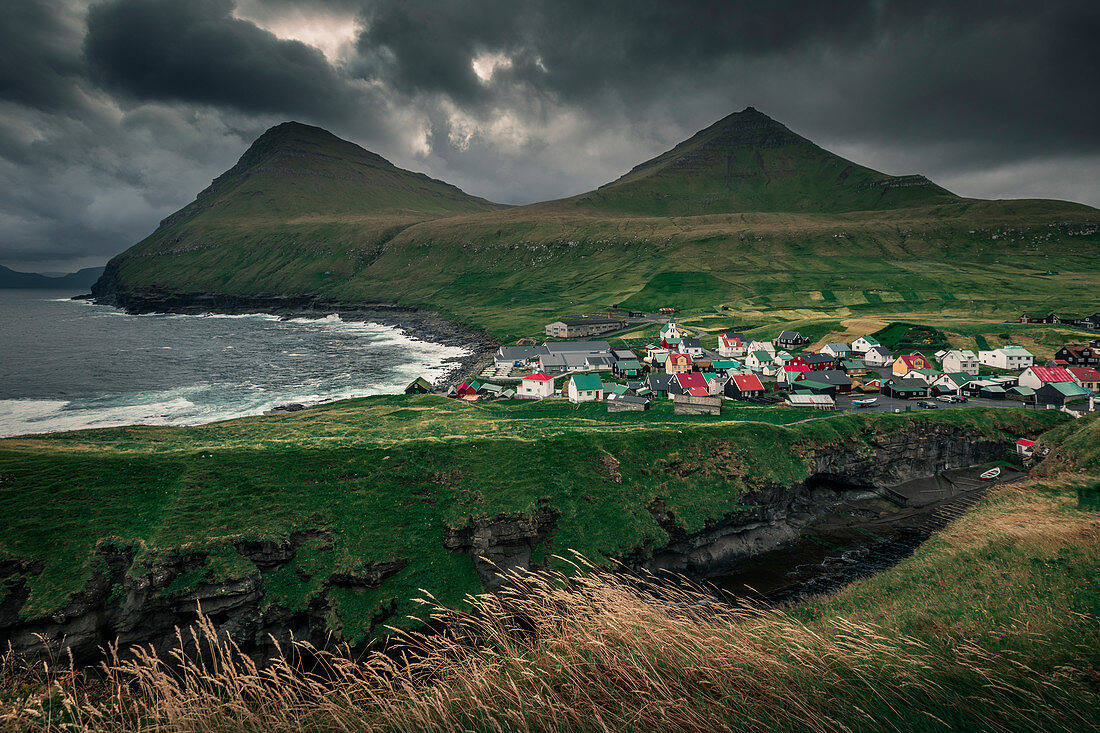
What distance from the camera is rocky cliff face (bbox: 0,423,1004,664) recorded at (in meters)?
23.3

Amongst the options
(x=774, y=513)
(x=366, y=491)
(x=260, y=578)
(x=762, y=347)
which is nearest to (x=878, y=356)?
(x=762, y=347)

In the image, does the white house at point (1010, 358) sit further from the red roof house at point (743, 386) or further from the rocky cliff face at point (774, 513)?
the red roof house at point (743, 386)

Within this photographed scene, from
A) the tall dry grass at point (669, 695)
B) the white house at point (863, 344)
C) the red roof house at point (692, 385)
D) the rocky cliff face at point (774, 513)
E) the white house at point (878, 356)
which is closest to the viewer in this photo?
the tall dry grass at point (669, 695)

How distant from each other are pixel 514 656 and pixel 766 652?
417 centimetres

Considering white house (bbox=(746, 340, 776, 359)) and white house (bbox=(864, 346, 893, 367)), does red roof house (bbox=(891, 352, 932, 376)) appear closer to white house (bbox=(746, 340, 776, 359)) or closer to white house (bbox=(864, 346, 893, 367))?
white house (bbox=(864, 346, 893, 367))

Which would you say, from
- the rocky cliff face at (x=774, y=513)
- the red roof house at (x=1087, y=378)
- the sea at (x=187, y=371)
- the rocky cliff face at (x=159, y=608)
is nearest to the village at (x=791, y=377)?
the red roof house at (x=1087, y=378)

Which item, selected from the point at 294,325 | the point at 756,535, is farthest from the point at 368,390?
the point at 294,325

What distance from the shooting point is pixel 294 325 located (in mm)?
190500

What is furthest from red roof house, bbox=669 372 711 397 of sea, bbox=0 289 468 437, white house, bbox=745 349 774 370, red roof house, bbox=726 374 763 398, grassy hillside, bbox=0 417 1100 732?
grassy hillside, bbox=0 417 1100 732

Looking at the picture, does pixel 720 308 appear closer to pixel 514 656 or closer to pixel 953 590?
pixel 953 590

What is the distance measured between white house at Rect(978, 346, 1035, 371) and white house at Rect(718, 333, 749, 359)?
127ft

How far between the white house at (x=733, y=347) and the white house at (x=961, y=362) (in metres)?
32.8

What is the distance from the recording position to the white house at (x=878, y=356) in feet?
290

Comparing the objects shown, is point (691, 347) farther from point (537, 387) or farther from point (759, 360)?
point (537, 387)
